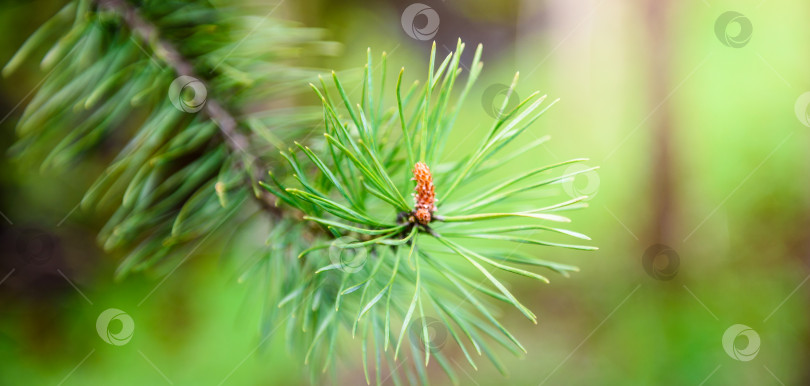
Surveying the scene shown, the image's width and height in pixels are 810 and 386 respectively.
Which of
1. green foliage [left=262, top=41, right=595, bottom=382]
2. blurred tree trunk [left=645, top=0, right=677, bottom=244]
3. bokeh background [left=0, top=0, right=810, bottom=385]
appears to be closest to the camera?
green foliage [left=262, top=41, right=595, bottom=382]

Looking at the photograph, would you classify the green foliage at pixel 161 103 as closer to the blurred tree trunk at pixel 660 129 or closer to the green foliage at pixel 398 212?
the green foliage at pixel 398 212

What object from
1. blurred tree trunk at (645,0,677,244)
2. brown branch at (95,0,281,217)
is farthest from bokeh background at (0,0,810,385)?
brown branch at (95,0,281,217)

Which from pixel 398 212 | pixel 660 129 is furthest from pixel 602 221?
pixel 398 212

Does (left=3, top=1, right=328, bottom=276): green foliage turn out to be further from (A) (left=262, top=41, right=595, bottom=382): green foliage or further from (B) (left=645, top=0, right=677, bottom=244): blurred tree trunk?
(B) (left=645, top=0, right=677, bottom=244): blurred tree trunk

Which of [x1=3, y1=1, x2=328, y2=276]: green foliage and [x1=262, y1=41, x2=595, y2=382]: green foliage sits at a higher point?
[x1=3, y1=1, x2=328, y2=276]: green foliage

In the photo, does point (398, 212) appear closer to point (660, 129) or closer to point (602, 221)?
point (602, 221)

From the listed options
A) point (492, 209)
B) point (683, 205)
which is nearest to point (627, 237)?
point (683, 205)

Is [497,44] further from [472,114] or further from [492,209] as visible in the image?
[492,209]
